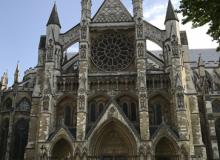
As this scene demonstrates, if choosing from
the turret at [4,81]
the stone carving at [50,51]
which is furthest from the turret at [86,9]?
the turret at [4,81]

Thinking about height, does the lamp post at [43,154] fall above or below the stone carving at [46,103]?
below

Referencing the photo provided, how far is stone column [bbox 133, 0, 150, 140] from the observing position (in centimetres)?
2516

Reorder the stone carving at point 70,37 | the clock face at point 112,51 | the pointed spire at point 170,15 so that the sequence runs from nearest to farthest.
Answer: the clock face at point 112,51 → the pointed spire at point 170,15 → the stone carving at point 70,37

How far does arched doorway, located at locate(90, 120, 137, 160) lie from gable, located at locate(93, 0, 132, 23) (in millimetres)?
10671

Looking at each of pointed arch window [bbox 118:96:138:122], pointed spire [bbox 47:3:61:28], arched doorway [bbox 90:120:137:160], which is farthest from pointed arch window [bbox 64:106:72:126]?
pointed spire [bbox 47:3:61:28]

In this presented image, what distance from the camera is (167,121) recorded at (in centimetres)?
2661

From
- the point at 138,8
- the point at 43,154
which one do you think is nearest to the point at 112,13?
the point at 138,8

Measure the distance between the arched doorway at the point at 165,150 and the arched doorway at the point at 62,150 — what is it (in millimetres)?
7338

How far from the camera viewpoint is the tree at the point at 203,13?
10.0 meters

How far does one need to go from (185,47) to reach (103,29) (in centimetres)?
810

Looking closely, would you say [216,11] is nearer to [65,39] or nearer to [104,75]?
[104,75]

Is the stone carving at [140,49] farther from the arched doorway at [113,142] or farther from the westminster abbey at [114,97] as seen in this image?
the arched doorway at [113,142]

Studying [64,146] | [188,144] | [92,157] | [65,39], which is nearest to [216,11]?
[188,144]

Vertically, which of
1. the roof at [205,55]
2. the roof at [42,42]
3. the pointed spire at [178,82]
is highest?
the roof at [205,55]
